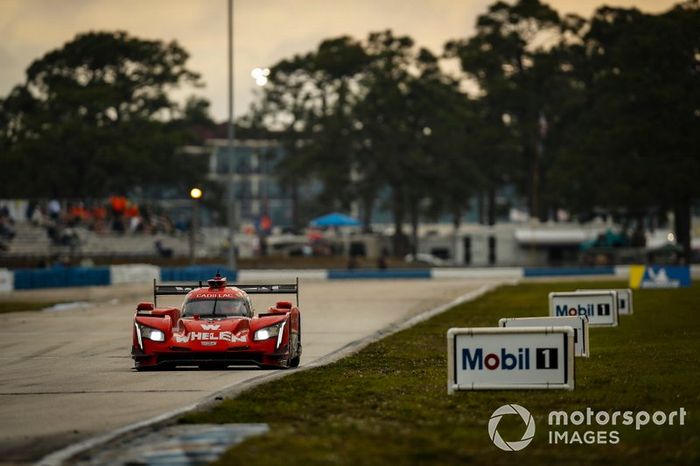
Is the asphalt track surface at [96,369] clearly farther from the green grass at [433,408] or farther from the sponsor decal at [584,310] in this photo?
the sponsor decal at [584,310]

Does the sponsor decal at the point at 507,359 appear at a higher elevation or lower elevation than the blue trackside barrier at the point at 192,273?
lower

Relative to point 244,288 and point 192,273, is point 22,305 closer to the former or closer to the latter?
point 192,273

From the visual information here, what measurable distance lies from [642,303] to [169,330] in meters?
20.7

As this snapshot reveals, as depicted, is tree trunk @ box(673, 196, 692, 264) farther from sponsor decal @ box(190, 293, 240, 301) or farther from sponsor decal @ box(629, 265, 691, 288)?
sponsor decal @ box(190, 293, 240, 301)

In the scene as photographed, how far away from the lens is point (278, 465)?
400 inches

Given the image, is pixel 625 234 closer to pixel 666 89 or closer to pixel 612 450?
pixel 666 89

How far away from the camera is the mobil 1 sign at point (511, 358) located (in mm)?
14188

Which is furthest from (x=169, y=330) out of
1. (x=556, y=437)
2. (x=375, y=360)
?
(x=556, y=437)

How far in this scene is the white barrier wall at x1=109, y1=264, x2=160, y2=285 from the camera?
5800 centimetres

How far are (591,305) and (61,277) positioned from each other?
33.8 metres

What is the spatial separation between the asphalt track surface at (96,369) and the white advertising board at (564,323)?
3028 millimetres

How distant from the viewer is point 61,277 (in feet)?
186

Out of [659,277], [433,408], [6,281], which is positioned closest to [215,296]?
[433,408]

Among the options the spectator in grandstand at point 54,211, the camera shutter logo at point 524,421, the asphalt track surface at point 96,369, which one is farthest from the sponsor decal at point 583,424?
the spectator in grandstand at point 54,211
